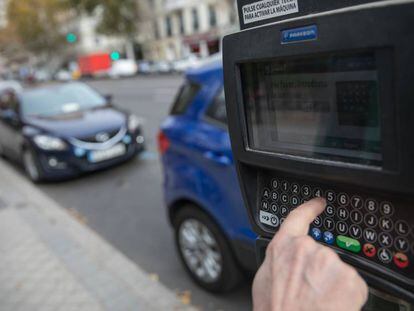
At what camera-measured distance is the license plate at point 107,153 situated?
6.31 m

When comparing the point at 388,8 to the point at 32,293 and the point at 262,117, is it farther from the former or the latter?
the point at 32,293

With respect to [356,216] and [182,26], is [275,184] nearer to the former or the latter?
[356,216]

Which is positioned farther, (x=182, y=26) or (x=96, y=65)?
(x=96, y=65)

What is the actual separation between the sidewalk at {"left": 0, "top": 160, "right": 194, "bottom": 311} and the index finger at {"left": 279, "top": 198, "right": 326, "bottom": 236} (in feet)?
6.97

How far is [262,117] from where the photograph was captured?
3.65ft

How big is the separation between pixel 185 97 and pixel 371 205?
248 cm

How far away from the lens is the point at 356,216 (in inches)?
39.0

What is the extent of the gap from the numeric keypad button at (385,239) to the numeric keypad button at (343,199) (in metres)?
0.10

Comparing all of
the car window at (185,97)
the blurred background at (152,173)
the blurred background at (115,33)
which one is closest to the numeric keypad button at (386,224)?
the blurred background at (152,173)

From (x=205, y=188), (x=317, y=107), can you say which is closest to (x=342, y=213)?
(x=317, y=107)

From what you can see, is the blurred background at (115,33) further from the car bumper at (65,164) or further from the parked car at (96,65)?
the car bumper at (65,164)

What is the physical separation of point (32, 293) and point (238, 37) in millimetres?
2925

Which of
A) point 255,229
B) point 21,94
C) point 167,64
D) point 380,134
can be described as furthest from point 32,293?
point 167,64

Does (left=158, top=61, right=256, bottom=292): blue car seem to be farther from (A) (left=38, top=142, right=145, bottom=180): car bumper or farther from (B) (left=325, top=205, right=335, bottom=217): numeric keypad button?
(A) (left=38, top=142, right=145, bottom=180): car bumper
